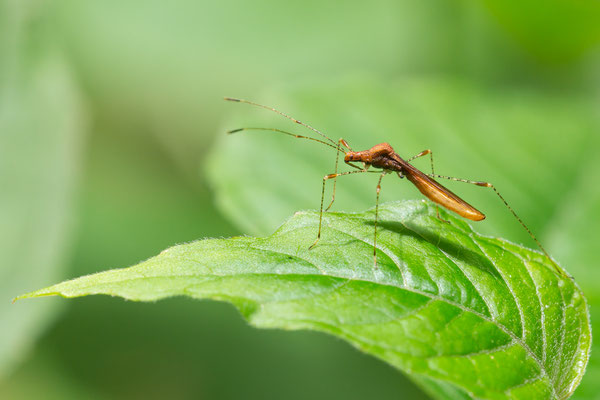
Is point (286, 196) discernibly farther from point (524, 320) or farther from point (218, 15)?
point (218, 15)

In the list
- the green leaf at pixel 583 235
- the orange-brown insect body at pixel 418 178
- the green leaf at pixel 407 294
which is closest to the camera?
the green leaf at pixel 407 294

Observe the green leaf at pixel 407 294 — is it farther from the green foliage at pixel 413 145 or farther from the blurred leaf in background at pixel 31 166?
the blurred leaf in background at pixel 31 166

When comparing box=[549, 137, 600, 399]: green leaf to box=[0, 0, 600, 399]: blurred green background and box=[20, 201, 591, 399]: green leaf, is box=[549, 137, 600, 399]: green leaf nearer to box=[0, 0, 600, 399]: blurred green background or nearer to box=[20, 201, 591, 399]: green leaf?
box=[0, 0, 600, 399]: blurred green background

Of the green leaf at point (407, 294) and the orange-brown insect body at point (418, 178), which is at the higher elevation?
the orange-brown insect body at point (418, 178)

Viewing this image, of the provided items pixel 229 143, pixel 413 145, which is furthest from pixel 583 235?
pixel 229 143

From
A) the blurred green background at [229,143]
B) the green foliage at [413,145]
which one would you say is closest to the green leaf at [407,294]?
the blurred green background at [229,143]
